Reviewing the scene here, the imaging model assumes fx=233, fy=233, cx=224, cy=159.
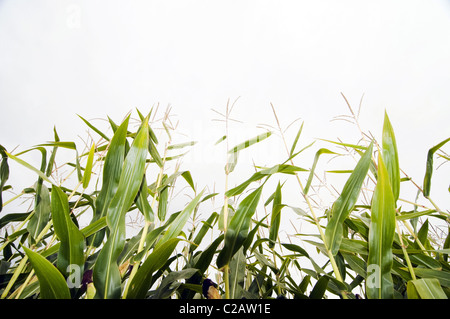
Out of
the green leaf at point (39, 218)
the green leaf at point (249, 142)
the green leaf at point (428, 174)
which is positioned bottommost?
the green leaf at point (39, 218)

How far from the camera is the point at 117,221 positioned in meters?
0.44

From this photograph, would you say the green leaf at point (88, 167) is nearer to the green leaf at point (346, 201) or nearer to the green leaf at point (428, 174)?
the green leaf at point (346, 201)

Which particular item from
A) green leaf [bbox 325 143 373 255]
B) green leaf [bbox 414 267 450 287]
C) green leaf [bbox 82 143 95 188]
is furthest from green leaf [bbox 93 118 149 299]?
green leaf [bbox 414 267 450 287]

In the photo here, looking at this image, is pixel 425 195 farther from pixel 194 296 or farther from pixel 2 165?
pixel 2 165

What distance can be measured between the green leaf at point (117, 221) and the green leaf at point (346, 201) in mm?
413

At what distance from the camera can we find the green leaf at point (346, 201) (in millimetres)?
469

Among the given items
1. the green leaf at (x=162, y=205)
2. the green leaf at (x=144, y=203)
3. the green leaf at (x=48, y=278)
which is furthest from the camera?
the green leaf at (x=162, y=205)

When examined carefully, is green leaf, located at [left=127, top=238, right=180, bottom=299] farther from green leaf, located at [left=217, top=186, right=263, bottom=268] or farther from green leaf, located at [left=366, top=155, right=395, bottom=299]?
green leaf, located at [left=366, top=155, right=395, bottom=299]

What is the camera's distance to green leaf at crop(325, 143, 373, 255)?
469mm

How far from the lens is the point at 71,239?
1.35 ft

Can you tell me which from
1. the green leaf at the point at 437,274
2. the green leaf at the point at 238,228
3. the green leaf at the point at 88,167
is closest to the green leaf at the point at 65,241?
the green leaf at the point at 88,167
